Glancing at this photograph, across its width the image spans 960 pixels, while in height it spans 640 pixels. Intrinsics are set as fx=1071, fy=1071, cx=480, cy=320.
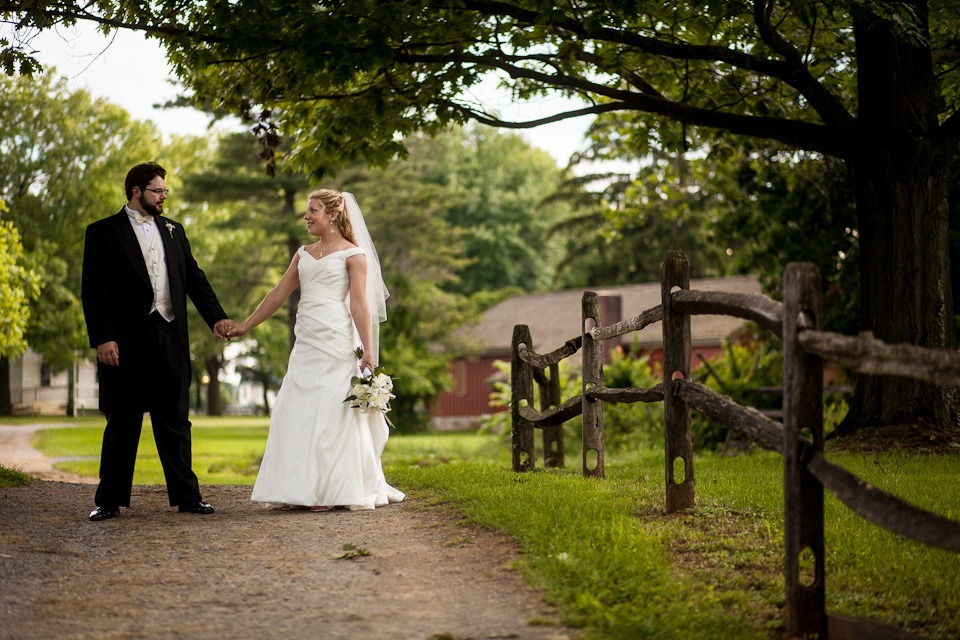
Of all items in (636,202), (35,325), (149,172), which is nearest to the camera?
(149,172)

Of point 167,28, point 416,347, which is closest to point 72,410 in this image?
point 416,347

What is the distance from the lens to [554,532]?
595cm

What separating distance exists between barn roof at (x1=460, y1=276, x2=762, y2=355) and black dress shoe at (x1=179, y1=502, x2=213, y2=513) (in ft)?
107

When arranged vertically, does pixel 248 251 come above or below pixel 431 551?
above

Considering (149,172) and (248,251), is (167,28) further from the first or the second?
(248,251)

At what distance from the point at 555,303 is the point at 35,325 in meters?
22.8

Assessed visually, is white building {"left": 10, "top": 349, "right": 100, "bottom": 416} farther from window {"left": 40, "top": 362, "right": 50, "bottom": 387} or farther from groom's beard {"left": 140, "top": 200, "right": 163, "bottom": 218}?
groom's beard {"left": 140, "top": 200, "right": 163, "bottom": 218}

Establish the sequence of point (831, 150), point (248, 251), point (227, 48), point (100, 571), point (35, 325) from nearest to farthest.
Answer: point (100, 571) → point (227, 48) → point (831, 150) → point (35, 325) → point (248, 251)

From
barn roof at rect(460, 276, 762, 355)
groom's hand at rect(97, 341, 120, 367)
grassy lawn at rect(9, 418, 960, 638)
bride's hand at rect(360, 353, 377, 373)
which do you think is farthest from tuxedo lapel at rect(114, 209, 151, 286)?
barn roof at rect(460, 276, 762, 355)

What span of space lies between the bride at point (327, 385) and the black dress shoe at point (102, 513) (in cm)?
101

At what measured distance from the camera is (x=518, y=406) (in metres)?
11.0

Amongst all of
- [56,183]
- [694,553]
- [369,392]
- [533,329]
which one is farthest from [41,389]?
[694,553]

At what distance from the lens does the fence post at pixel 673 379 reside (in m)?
6.64

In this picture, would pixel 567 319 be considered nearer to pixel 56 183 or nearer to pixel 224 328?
pixel 56 183
